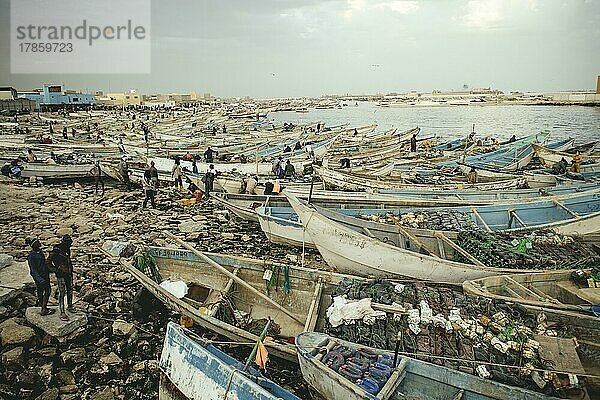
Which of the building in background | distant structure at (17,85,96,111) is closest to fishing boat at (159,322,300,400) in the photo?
distant structure at (17,85,96,111)

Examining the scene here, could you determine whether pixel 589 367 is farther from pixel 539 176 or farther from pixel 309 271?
pixel 539 176

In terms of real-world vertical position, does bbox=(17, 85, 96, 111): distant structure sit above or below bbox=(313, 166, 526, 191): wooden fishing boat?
above

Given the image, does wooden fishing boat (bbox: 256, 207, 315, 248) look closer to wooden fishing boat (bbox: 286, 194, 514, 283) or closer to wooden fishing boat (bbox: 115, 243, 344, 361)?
wooden fishing boat (bbox: 286, 194, 514, 283)

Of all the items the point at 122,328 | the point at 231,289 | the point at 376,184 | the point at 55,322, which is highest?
the point at 376,184

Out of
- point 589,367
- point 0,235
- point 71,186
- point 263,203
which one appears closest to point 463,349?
point 589,367

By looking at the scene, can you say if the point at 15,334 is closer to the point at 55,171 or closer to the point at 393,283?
the point at 393,283

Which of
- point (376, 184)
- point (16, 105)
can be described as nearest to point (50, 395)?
point (376, 184)

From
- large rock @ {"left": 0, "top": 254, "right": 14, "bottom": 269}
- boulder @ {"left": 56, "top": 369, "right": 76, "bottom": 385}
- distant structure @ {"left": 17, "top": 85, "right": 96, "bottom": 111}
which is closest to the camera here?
boulder @ {"left": 56, "top": 369, "right": 76, "bottom": 385}
